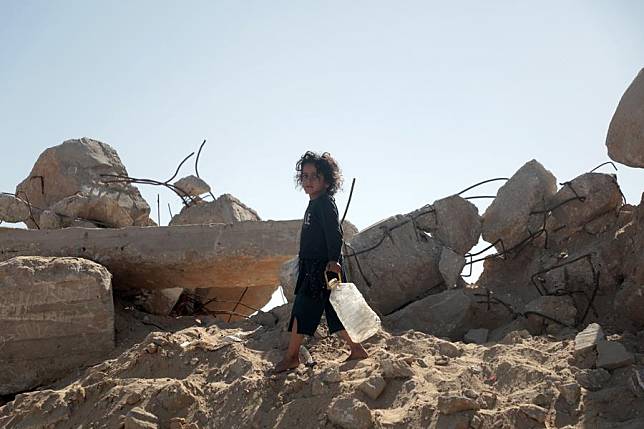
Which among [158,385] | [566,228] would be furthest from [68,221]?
[566,228]

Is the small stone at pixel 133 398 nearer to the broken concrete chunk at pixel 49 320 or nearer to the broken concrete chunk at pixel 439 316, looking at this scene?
the broken concrete chunk at pixel 49 320

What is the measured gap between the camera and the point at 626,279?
445cm

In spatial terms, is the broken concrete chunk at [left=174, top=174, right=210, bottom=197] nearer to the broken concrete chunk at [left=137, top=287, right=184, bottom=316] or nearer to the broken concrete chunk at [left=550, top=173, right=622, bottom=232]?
the broken concrete chunk at [left=137, top=287, right=184, bottom=316]

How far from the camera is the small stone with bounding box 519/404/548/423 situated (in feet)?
9.56

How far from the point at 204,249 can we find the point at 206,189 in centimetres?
236

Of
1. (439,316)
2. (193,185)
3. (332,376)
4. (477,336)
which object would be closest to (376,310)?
(439,316)

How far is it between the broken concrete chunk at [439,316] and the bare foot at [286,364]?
1228mm

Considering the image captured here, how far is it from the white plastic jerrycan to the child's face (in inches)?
22.5

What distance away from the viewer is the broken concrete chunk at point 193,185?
26.4 ft

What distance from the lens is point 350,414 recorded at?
313 cm

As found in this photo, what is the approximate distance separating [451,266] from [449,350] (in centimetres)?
145

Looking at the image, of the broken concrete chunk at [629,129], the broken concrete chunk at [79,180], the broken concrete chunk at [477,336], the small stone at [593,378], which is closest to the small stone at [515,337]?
the broken concrete chunk at [477,336]

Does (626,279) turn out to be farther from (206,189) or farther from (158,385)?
(206,189)

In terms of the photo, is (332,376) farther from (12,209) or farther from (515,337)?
(12,209)
